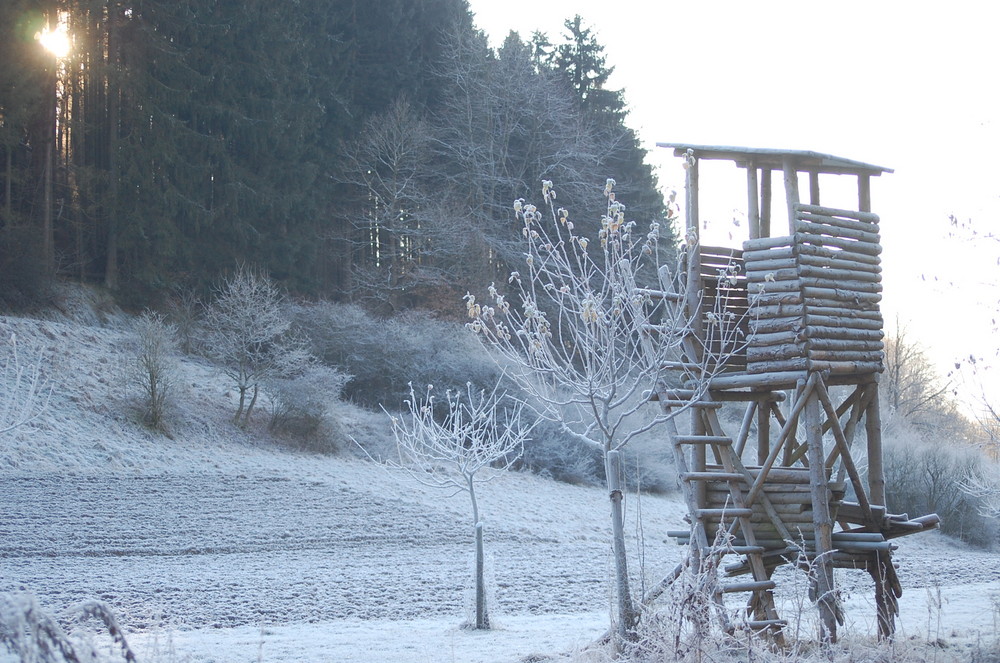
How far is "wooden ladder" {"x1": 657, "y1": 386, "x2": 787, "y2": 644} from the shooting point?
762cm

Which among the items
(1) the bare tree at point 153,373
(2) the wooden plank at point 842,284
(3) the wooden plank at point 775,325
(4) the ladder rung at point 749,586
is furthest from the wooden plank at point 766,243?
(1) the bare tree at point 153,373

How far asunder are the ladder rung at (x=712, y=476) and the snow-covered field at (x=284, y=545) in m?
0.79

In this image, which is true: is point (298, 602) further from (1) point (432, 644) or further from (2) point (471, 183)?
(2) point (471, 183)

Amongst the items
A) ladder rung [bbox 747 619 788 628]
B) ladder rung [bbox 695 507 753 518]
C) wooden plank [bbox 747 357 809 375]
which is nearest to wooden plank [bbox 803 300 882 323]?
wooden plank [bbox 747 357 809 375]

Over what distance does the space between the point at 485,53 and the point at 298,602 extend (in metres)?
29.5

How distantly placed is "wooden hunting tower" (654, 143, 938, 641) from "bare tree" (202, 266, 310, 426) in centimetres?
1708

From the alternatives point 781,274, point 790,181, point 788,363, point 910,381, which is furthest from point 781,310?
point 910,381

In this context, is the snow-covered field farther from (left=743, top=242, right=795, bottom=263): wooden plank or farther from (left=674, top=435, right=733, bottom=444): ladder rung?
(left=743, top=242, right=795, bottom=263): wooden plank

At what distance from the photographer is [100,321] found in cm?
2727

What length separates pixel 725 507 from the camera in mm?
7402

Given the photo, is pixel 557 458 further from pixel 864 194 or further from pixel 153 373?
pixel 864 194

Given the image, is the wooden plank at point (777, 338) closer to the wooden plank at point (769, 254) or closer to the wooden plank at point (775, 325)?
the wooden plank at point (775, 325)

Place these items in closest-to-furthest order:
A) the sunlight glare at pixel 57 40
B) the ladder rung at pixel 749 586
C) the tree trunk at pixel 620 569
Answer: the tree trunk at pixel 620 569, the ladder rung at pixel 749 586, the sunlight glare at pixel 57 40

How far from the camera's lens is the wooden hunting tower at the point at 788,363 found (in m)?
8.03
